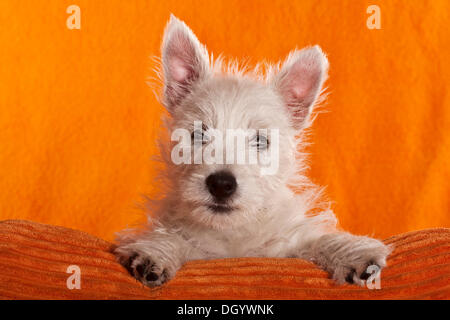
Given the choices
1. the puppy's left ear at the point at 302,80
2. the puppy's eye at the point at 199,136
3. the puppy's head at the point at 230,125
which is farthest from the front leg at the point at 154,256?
the puppy's left ear at the point at 302,80

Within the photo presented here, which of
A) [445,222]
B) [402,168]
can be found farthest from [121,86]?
[445,222]

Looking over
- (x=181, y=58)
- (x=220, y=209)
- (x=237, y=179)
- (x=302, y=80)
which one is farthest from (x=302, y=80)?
(x=220, y=209)

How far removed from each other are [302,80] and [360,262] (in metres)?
1.30

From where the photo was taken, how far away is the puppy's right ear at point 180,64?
3465mm

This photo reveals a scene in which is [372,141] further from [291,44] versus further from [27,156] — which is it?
[27,156]

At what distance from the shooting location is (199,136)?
10.4 feet

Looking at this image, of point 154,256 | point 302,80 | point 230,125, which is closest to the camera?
point 154,256

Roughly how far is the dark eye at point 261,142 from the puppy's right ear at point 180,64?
2.00 feet

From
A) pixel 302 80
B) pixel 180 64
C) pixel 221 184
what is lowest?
pixel 221 184

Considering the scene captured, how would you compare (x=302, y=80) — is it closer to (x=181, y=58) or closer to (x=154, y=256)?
(x=181, y=58)

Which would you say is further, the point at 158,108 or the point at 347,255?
the point at 158,108

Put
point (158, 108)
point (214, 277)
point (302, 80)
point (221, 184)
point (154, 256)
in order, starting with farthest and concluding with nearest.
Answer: point (158, 108) → point (302, 80) → point (221, 184) → point (154, 256) → point (214, 277)

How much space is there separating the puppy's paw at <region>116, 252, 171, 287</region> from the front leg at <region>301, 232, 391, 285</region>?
75 centimetres

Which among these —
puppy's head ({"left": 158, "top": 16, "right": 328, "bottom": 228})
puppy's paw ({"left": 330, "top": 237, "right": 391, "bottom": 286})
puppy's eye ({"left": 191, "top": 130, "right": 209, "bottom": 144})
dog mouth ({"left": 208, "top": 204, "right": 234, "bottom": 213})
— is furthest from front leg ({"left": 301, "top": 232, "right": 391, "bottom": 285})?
puppy's eye ({"left": 191, "top": 130, "right": 209, "bottom": 144})
